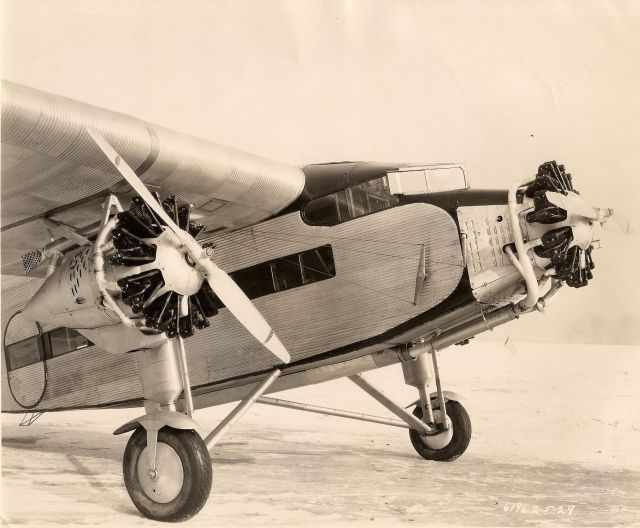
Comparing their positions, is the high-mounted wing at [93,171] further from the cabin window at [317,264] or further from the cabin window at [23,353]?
the cabin window at [23,353]

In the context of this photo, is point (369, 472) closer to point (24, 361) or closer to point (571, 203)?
point (571, 203)

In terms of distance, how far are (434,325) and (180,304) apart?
2381 mm

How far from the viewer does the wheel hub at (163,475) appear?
595cm

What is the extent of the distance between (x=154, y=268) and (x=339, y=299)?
2004 mm

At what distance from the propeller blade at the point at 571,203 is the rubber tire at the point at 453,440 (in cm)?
327

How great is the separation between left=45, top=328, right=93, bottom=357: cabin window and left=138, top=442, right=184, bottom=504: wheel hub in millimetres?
2489

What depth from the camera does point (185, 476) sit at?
19.3 feet

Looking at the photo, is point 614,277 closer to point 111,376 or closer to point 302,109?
point 111,376

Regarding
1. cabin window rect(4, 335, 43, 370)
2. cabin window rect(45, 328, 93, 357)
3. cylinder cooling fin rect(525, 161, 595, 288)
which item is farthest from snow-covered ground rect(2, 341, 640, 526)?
cylinder cooling fin rect(525, 161, 595, 288)

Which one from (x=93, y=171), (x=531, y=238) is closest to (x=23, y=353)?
(x=93, y=171)

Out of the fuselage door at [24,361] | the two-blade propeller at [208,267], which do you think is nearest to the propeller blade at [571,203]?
the two-blade propeller at [208,267]

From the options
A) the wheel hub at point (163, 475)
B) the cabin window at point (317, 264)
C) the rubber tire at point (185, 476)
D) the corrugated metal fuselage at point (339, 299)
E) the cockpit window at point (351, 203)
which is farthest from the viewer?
the cabin window at point (317, 264)

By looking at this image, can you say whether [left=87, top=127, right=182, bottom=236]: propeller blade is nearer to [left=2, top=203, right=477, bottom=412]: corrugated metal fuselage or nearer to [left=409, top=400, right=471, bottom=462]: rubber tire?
[left=2, top=203, right=477, bottom=412]: corrugated metal fuselage

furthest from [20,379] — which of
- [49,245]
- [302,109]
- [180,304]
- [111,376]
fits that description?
[302,109]
